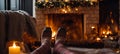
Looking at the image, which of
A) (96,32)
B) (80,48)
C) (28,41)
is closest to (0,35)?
(28,41)

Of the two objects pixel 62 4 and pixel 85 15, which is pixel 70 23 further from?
pixel 62 4

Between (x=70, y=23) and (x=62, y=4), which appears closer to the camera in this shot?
(x=62, y=4)

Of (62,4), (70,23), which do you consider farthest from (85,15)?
(62,4)

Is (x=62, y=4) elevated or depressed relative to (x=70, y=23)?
elevated

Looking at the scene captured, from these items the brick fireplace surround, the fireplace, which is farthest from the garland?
the fireplace

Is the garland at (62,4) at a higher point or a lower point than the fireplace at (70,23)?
higher

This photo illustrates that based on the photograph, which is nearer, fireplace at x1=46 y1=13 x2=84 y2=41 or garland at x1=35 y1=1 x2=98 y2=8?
garland at x1=35 y1=1 x2=98 y2=8

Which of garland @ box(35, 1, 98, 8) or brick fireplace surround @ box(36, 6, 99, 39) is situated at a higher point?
garland @ box(35, 1, 98, 8)

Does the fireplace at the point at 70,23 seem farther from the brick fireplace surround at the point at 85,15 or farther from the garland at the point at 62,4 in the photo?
the garland at the point at 62,4

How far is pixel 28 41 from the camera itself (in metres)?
2.98

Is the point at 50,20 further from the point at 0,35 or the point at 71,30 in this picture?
the point at 0,35

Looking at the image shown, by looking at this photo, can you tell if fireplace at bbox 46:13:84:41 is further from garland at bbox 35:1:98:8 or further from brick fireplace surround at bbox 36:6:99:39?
garland at bbox 35:1:98:8

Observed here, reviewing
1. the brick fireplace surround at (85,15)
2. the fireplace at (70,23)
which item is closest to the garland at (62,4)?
the brick fireplace surround at (85,15)

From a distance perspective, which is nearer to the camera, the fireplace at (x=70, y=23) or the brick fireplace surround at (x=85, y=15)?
the brick fireplace surround at (x=85, y=15)
